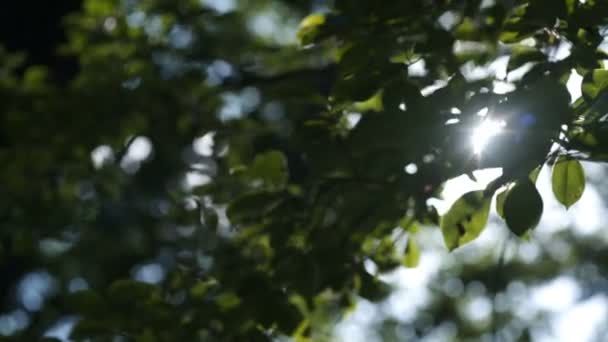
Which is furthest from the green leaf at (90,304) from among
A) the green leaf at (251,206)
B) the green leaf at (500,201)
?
the green leaf at (500,201)

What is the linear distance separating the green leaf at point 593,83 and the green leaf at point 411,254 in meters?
0.87

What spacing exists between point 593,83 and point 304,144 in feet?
2.46

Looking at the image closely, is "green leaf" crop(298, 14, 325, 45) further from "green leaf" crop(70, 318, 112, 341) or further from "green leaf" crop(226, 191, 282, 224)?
"green leaf" crop(70, 318, 112, 341)

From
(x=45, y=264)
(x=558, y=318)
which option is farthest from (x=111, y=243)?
(x=558, y=318)

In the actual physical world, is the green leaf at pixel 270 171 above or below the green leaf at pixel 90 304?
below

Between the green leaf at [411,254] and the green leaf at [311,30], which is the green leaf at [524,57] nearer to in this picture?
the green leaf at [311,30]

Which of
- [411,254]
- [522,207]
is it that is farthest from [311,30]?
[411,254]

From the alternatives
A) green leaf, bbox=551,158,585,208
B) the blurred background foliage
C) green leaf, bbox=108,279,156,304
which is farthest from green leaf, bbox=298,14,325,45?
green leaf, bbox=108,279,156,304

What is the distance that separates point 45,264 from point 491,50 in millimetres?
4726

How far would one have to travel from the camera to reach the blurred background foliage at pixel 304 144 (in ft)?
5.50

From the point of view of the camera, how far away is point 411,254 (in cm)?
238

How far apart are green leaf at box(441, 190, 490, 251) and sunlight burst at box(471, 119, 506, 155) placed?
0.56ft

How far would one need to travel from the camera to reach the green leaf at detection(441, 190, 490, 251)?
1.86 m

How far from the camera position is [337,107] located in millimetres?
1961
